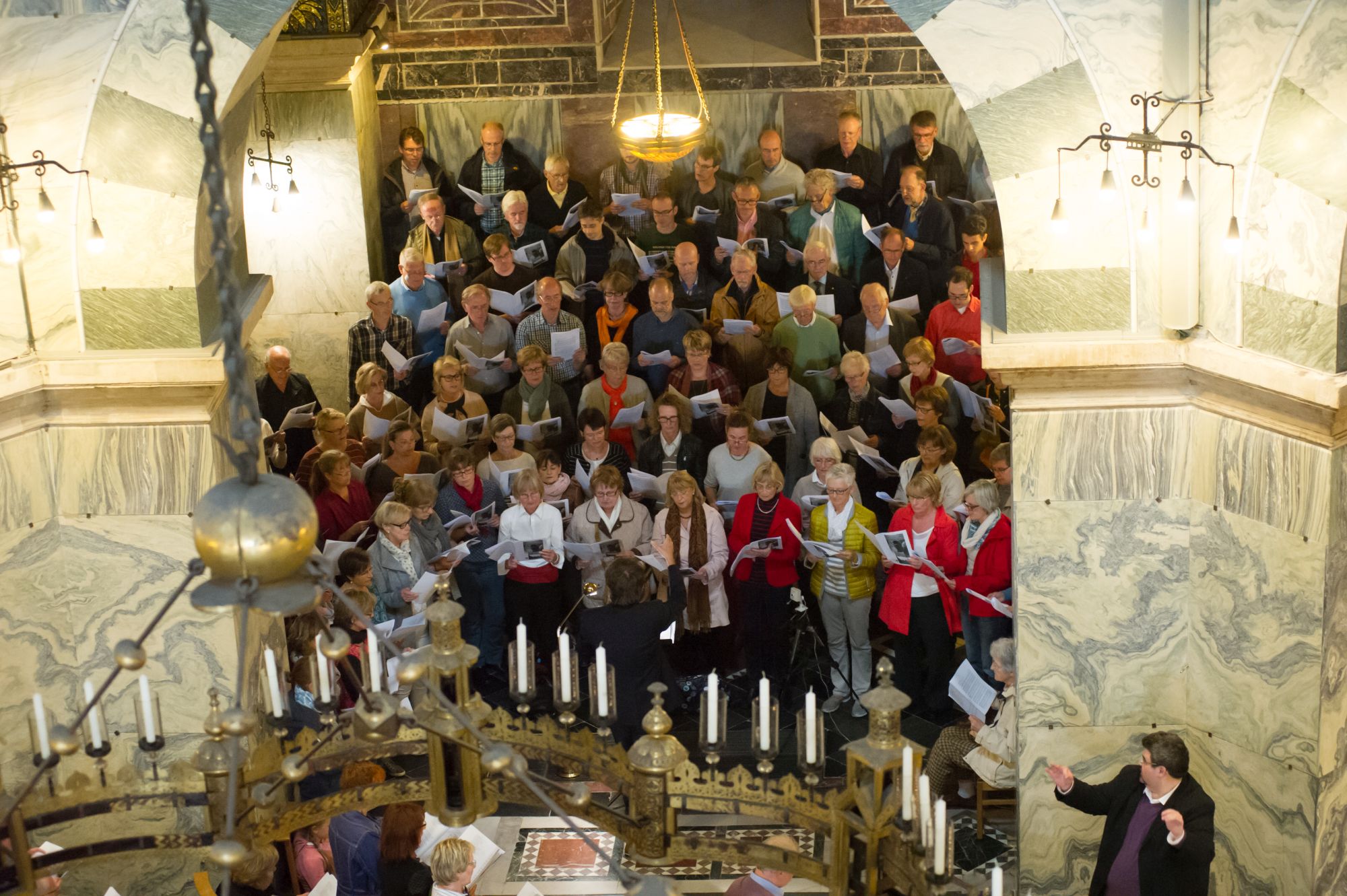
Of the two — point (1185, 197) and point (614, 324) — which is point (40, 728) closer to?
point (1185, 197)

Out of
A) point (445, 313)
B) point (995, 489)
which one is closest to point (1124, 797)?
point (995, 489)

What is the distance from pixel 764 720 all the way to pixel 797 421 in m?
5.33

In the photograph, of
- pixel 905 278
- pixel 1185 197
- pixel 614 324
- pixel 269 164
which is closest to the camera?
pixel 1185 197

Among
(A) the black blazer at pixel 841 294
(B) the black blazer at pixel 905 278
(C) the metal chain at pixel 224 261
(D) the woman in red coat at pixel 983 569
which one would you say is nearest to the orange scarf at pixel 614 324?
(A) the black blazer at pixel 841 294

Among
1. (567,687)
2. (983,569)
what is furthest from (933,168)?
(567,687)

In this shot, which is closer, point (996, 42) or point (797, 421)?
point (996, 42)

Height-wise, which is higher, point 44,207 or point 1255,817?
point 44,207

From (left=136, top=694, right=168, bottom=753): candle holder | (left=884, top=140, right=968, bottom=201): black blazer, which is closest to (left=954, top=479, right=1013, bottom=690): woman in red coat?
(left=136, top=694, right=168, bottom=753): candle holder

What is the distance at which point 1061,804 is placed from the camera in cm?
786

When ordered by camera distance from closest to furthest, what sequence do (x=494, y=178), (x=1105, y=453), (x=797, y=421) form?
(x=1105, y=453), (x=797, y=421), (x=494, y=178)

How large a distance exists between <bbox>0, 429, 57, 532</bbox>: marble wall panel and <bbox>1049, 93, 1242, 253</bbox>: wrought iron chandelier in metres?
4.60

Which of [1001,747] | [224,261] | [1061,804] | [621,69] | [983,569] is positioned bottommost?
[1061,804]

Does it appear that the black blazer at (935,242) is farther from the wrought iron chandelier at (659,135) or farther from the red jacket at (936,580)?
the red jacket at (936,580)

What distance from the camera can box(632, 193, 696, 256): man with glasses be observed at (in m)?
12.4
